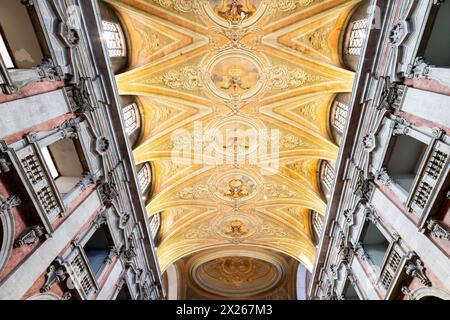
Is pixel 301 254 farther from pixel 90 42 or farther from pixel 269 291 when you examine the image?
pixel 90 42

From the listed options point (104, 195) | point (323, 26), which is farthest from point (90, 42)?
point (323, 26)

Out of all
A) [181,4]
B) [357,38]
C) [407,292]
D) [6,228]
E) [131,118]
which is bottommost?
[6,228]

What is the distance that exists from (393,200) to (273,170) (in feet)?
30.7

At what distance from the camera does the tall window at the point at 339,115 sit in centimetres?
1606

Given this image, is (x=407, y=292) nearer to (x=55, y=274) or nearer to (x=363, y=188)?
(x=363, y=188)

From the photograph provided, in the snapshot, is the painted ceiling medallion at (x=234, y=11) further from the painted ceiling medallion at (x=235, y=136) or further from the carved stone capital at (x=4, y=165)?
the carved stone capital at (x=4, y=165)

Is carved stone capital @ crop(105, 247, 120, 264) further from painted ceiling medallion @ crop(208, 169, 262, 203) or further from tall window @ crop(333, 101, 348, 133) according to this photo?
tall window @ crop(333, 101, 348, 133)

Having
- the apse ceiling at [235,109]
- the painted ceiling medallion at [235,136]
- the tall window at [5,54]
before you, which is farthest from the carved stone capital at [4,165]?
the painted ceiling medallion at [235,136]

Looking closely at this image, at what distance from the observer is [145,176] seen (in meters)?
19.3

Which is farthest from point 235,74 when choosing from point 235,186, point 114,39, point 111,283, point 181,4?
point 111,283

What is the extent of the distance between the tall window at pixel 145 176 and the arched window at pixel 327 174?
10.6 m

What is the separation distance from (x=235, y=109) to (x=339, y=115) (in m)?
5.58

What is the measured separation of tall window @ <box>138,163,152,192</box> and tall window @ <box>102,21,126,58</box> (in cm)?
680

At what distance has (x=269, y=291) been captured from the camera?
31.2 metres
